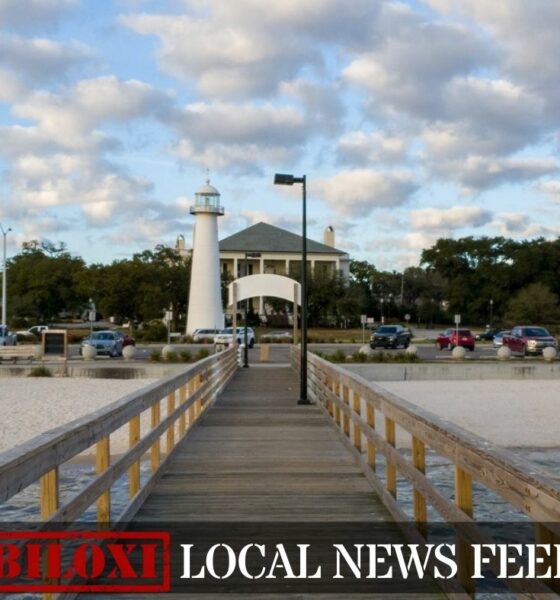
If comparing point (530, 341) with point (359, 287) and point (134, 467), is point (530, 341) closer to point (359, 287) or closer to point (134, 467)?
point (134, 467)

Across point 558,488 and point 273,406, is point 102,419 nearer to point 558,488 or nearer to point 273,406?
point 558,488

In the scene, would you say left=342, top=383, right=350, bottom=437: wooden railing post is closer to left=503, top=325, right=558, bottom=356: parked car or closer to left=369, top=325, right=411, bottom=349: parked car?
left=503, top=325, right=558, bottom=356: parked car

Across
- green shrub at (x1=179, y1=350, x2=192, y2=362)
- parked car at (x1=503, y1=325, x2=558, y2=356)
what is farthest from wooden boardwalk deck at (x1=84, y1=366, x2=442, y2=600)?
parked car at (x1=503, y1=325, x2=558, y2=356)

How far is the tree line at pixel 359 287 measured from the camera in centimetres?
8269

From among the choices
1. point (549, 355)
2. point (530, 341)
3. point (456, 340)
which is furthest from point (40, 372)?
point (456, 340)

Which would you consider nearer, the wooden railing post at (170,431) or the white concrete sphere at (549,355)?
the wooden railing post at (170,431)

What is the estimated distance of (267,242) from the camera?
353ft

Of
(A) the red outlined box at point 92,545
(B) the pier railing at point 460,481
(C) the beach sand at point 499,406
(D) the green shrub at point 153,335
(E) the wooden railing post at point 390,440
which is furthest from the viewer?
(D) the green shrub at point 153,335

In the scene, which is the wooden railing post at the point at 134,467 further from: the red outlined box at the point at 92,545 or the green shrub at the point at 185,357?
Answer: the green shrub at the point at 185,357

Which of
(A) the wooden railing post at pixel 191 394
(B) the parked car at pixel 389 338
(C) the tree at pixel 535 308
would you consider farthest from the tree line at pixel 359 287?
(A) the wooden railing post at pixel 191 394

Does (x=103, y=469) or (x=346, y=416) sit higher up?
(x=103, y=469)

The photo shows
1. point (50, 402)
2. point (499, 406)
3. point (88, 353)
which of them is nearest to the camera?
point (50, 402)

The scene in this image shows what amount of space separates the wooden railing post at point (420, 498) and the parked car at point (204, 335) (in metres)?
52.8

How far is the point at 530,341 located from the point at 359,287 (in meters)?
58.8
